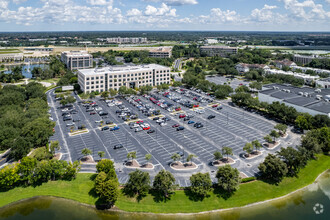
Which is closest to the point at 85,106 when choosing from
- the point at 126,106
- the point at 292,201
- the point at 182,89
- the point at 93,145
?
the point at 126,106

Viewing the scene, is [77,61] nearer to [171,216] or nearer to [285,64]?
[285,64]

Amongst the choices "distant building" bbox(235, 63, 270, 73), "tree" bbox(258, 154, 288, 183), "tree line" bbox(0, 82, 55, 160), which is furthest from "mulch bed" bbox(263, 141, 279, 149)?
"distant building" bbox(235, 63, 270, 73)

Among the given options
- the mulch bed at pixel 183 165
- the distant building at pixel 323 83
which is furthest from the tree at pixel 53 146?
the distant building at pixel 323 83

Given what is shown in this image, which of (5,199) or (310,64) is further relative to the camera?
(310,64)

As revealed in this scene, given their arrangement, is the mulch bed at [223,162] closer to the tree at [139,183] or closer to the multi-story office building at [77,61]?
the tree at [139,183]

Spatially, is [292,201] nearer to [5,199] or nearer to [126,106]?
[5,199]

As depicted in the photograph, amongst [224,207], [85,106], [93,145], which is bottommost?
[224,207]
